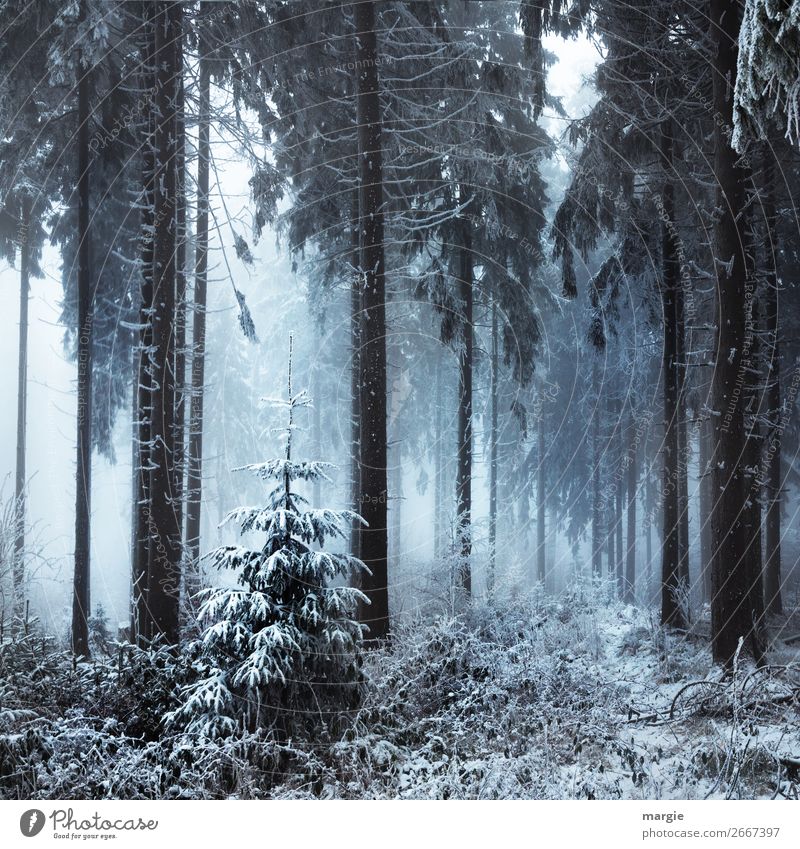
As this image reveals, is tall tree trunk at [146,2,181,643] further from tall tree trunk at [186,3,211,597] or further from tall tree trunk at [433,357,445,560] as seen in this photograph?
tall tree trunk at [433,357,445,560]

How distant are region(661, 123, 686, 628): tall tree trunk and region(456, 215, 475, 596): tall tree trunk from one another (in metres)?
2.48

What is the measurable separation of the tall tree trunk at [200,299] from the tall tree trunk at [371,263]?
167cm

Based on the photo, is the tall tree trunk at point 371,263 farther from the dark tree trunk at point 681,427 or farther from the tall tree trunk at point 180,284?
the dark tree trunk at point 681,427

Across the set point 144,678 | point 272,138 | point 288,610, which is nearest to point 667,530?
point 288,610

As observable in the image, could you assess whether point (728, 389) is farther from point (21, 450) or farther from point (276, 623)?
point (21, 450)

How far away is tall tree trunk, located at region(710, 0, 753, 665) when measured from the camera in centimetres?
552

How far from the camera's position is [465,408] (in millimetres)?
8438

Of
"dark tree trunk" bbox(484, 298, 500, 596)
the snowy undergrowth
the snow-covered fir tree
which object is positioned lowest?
the snowy undergrowth

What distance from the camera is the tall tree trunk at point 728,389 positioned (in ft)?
18.1

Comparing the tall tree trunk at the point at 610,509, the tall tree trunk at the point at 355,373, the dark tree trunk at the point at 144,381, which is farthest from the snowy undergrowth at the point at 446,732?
the tall tree trunk at the point at 610,509

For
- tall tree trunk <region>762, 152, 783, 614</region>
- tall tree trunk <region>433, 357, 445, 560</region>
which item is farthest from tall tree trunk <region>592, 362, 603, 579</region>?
tall tree trunk <region>433, 357, 445, 560</region>

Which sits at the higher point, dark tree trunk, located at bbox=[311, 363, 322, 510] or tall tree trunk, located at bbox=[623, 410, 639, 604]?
dark tree trunk, located at bbox=[311, 363, 322, 510]

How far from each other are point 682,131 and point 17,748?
9.05 m

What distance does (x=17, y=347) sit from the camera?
5320mm
